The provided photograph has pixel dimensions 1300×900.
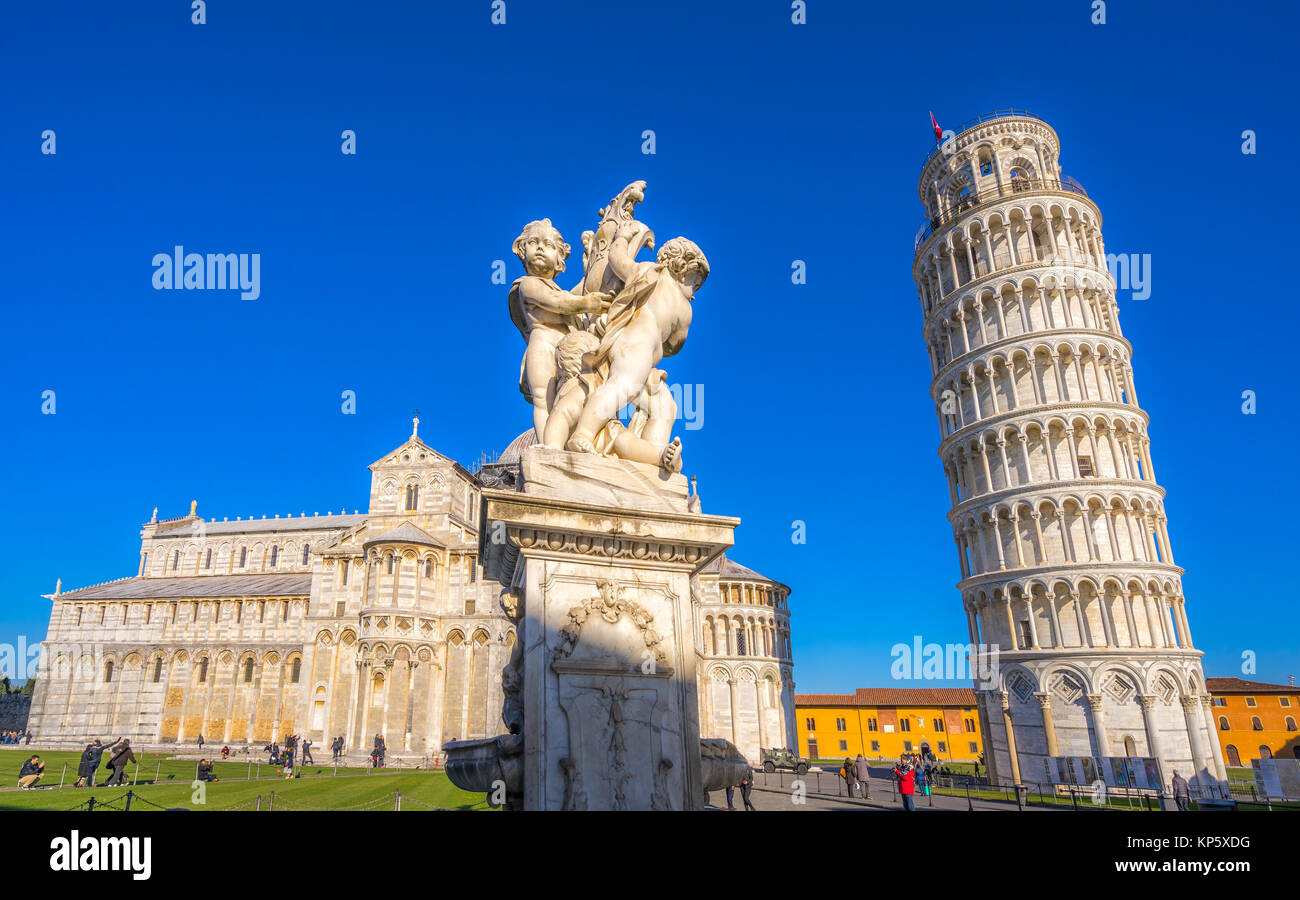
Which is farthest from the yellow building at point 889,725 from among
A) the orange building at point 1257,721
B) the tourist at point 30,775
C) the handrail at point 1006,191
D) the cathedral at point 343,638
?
the tourist at point 30,775

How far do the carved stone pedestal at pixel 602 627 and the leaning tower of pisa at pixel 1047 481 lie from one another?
133 ft

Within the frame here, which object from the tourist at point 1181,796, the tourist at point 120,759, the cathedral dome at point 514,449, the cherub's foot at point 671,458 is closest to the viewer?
the cherub's foot at point 671,458

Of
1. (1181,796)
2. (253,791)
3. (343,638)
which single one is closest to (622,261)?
(1181,796)

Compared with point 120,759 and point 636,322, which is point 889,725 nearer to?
point 120,759

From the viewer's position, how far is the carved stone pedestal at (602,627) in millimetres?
4172

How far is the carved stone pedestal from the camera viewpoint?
4.17 metres

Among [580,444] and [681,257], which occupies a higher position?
[681,257]

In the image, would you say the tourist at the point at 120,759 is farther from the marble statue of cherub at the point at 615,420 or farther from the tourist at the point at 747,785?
the marble statue of cherub at the point at 615,420

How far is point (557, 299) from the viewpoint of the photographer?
5.65 m

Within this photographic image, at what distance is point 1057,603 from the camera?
129 feet

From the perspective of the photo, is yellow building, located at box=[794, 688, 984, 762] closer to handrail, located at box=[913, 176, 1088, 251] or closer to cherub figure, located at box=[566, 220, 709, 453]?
handrail, located at box=[913, 176, 1088, 251]

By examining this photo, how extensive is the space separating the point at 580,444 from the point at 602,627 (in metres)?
1.31
